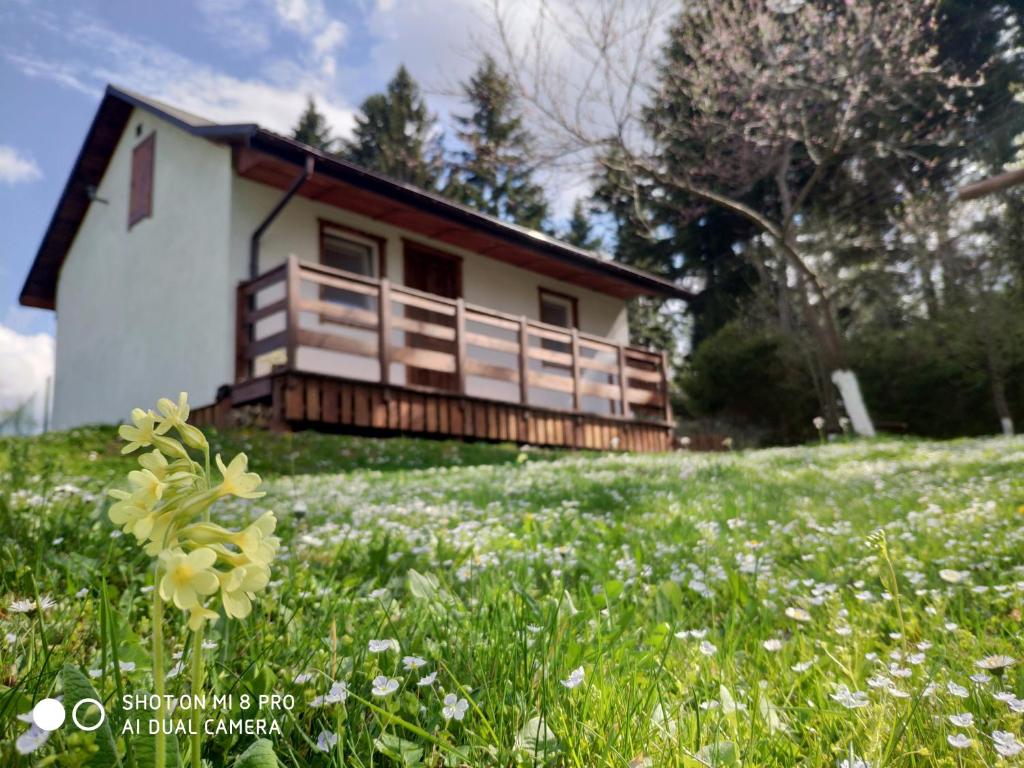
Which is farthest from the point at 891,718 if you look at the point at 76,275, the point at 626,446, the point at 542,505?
the point at 76,275

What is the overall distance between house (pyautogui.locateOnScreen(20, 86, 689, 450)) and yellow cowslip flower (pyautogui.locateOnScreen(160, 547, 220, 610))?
33.2 feet

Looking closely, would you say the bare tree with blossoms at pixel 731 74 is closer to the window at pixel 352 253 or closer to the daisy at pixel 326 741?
the window at pixel 352 253

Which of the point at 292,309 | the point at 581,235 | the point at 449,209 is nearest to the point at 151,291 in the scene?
the point at 292,309

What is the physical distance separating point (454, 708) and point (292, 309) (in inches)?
395

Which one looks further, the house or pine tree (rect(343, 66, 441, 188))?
pine tree (rect(343, 66, 441, 188))

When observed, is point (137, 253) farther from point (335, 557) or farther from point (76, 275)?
point (335, 557)

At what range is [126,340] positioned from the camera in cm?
1502

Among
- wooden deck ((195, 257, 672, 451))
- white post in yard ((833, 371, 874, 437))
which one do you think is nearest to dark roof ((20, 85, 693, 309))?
wooden deck ((195, 257, 672, 451))

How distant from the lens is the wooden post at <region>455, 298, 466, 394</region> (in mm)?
12867

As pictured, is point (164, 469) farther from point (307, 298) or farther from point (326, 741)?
point (307, 298)

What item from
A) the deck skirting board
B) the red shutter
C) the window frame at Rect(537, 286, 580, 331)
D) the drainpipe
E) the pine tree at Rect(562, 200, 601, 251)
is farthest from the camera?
the pine tree at Rect(562, 200, 601, 251)

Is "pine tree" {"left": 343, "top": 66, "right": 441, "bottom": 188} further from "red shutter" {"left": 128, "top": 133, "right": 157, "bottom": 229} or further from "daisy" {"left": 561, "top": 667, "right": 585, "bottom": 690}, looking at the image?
"daisy" {"left": 561, "top": 667, "right": 585, "bottom": 690}

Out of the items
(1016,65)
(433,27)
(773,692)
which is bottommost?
(773,692)

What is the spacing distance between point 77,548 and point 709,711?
2.26 m
